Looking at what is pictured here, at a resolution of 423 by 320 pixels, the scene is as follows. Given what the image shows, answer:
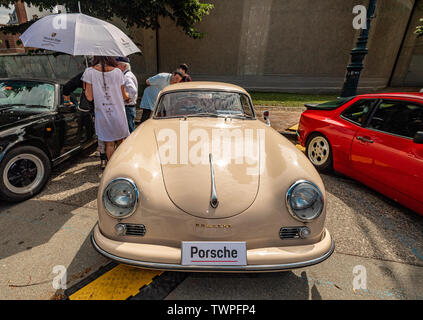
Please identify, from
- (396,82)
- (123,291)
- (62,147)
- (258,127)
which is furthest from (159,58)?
(396,82)

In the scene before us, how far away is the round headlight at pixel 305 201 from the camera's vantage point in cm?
160

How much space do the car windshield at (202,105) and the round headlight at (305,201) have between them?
1.38 meters

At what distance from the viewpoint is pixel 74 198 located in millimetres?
2961

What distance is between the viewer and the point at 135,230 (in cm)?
158

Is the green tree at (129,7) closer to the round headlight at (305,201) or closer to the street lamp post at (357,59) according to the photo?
the street lamp post at (357,59)

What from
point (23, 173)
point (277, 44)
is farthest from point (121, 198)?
point (277, 44)

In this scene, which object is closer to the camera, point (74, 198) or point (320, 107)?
point (74, 198)

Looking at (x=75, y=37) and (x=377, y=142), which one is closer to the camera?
(x=377, y=142)

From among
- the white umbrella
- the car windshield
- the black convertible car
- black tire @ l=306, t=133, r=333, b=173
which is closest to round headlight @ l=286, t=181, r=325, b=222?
the car windshield

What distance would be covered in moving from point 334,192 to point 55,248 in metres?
3.49

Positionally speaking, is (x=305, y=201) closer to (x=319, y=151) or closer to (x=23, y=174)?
(x=319, y=151)

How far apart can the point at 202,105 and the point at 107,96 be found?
134 cm
